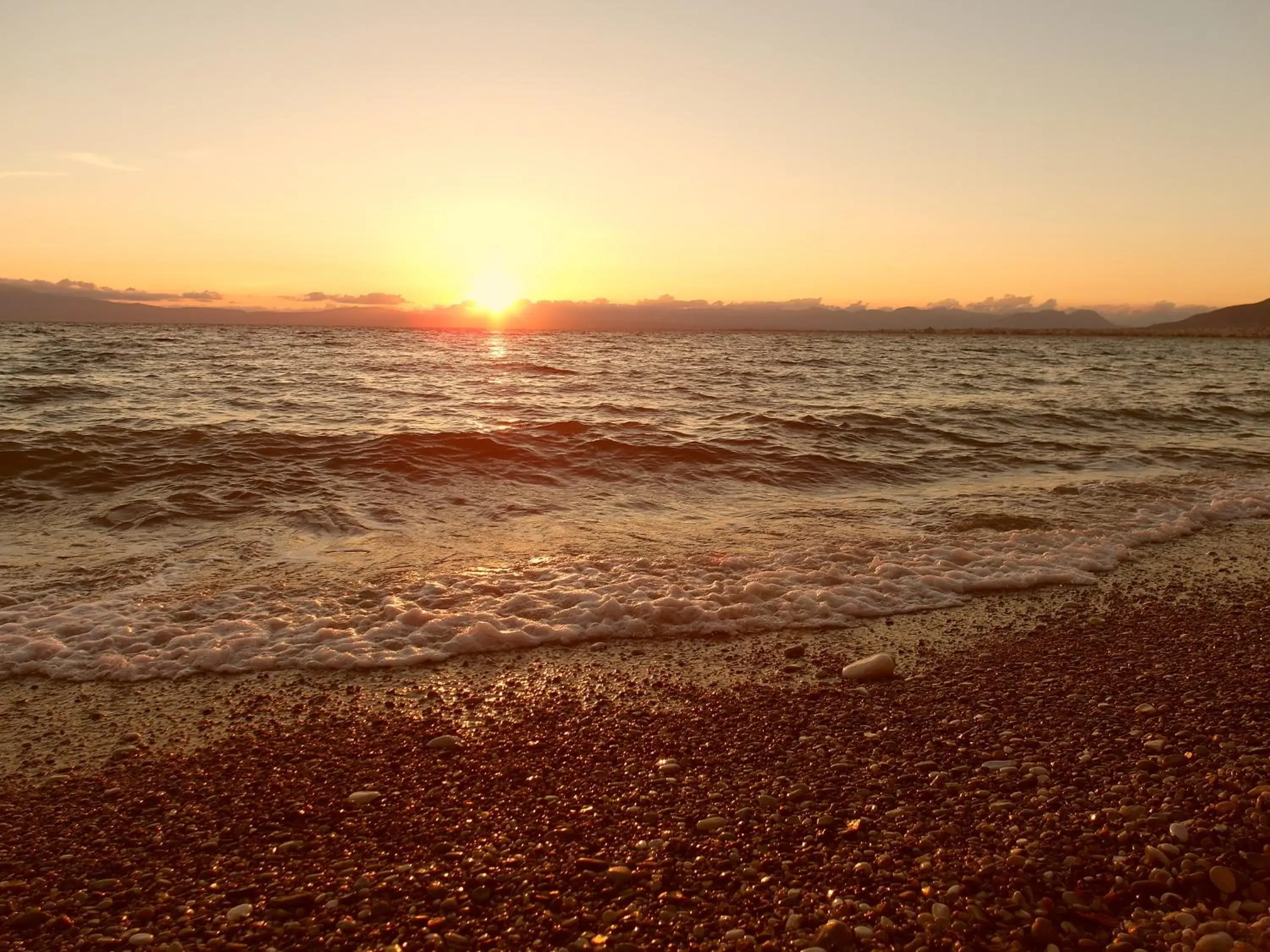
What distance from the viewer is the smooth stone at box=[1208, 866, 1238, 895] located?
9.86ft

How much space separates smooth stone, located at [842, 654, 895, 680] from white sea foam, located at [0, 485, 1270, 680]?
101cm

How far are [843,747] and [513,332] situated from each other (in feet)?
375

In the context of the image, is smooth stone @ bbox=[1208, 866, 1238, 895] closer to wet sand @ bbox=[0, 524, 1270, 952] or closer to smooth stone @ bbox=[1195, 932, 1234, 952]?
wet sand @ bbox=[0, 524, 1270, 952]

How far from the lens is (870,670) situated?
523 centimetres

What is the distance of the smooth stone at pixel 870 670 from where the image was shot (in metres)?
5.22

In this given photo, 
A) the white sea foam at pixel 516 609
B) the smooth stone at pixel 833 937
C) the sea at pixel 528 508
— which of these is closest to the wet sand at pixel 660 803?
the smooth stone at pixel 833 937

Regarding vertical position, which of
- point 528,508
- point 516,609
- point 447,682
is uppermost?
point 528,508

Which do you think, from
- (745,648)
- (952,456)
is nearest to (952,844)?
(745,648)

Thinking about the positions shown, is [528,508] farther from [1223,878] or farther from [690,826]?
[1223,878]

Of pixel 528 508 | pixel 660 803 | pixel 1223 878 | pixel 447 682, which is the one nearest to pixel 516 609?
pixel 447 682

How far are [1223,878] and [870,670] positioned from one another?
7.63 feet

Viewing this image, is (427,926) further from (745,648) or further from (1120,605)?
(1120,605)

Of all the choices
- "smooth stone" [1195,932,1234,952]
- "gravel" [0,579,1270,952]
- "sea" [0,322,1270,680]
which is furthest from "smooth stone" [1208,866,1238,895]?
"sea" [0,322,1270,680]

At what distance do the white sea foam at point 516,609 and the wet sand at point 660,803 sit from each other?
0.34 meters
